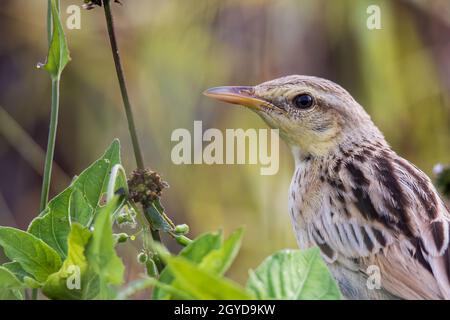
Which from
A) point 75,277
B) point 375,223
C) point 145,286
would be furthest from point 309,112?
point 145,286

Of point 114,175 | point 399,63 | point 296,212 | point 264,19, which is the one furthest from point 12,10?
point 114,175

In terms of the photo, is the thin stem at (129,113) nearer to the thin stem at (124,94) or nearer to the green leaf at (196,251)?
the thin stem at (124,94)

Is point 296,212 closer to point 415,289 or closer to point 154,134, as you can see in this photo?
point 415,289

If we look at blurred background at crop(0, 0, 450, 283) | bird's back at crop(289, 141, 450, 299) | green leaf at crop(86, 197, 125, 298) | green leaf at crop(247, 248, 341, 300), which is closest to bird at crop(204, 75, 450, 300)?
bird's back at crop(289, 141, 450, 299)

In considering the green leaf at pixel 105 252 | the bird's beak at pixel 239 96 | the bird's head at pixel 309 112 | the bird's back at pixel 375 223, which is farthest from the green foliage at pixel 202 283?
the bird's head at pixel 309 112

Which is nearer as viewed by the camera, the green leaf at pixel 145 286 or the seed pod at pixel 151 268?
the green leaf at pixel 145 286

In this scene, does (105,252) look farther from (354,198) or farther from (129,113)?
(354,198)

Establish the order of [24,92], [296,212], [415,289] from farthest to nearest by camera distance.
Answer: [24,92] → [296,212] → [415,289]
